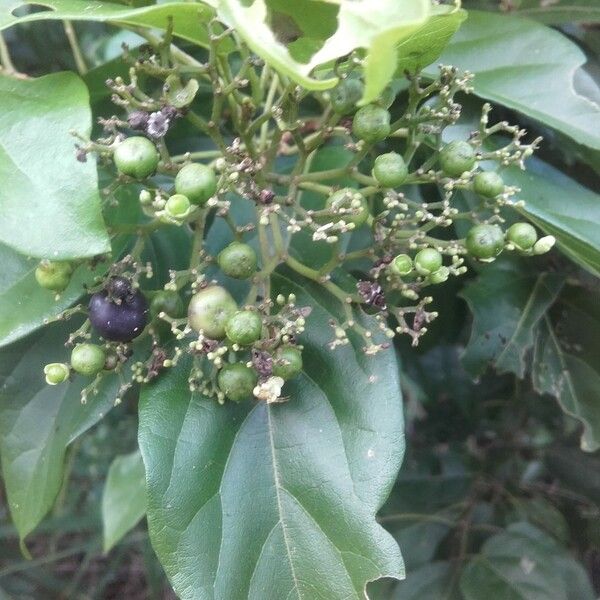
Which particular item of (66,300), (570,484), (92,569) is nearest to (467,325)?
(570,484)

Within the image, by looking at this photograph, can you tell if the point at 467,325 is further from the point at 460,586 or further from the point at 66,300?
the point at 66,300

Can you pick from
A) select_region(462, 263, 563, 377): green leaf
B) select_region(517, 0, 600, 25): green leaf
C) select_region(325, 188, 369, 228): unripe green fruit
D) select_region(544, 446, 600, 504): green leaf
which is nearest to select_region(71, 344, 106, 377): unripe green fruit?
select_region(325, 188, 369, 228): unripe green fruit

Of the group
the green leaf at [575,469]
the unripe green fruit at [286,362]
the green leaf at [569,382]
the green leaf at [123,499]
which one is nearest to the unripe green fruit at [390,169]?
the unripe green fruit at [286,362]

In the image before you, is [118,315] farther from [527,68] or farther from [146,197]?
[527,68]

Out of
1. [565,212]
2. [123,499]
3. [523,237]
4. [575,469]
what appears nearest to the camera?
[523,237]

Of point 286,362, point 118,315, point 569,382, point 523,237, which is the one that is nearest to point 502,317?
point 569,382

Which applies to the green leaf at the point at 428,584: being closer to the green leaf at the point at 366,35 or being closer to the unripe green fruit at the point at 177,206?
the unripe green fruit at the point at 177,206

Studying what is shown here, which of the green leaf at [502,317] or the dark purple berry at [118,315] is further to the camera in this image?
the green leaf at [502,317]
